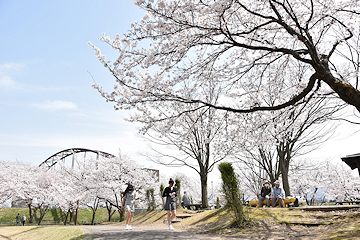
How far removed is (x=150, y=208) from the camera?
667 inches

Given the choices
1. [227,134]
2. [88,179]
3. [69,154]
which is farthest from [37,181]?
[227,134]

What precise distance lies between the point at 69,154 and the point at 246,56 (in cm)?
3826

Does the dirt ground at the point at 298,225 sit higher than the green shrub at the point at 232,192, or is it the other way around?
the green shrub at the point at 232,192

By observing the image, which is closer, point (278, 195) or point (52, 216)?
point (278, 195)

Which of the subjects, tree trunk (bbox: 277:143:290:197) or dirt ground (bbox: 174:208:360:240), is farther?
tree trunk (bbox: 277:143:290:197)

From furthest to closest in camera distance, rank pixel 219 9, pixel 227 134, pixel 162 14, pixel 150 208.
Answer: pixel 150 208
pixel 227 134
pixel 162 14
pixel 219 9

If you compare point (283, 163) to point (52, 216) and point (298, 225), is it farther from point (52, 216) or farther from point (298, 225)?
point (52, 216)

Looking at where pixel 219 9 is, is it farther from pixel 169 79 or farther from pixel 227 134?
pixel 227 134

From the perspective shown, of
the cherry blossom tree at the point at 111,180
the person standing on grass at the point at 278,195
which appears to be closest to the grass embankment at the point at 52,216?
the cherry blossom tree at the point at 111,180

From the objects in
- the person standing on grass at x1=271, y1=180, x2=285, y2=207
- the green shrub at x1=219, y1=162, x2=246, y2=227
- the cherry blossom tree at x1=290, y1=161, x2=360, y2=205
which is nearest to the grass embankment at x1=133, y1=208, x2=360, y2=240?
the green shrub at x1=219, y1=162, x2=246, y2=227

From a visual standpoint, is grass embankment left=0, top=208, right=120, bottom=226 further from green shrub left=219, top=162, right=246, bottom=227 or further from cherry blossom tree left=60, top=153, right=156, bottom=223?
green shrub left=219, top=162, right=246, bottom=227

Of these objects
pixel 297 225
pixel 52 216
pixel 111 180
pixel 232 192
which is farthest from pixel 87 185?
pixel 297 225

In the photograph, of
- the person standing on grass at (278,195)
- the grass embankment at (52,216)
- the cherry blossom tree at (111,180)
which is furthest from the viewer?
the grass embankment at (52,216)

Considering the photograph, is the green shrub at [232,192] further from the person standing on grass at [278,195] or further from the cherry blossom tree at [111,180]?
the cherry blossom tree at [111,180]
